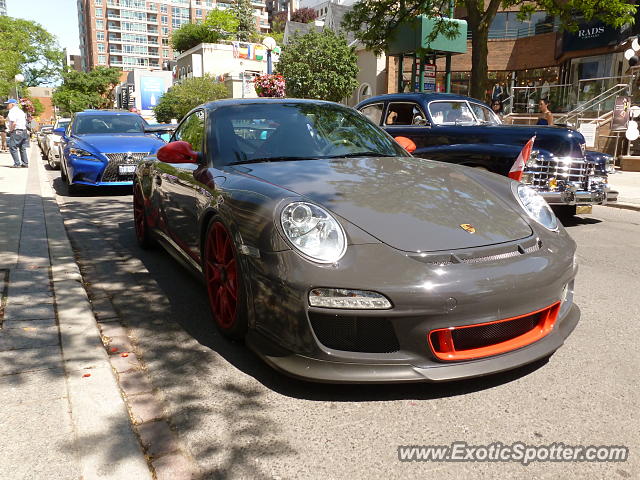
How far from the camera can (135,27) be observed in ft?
413

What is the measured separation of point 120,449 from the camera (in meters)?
2.21

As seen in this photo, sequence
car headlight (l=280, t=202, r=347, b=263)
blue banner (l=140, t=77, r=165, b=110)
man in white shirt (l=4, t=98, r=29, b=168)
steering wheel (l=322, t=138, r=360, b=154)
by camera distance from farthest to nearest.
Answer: blue banner (l=140, t=77, r=165, b=110), man in white shirt (l=4, t=98, r=29, b=168), steering wheel (l=322, t=138, r=360, b=154), car headlight (l=280, t=202, r=347, b=263)

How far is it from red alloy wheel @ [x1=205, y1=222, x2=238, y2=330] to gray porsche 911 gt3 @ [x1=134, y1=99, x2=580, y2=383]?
0.04 ft

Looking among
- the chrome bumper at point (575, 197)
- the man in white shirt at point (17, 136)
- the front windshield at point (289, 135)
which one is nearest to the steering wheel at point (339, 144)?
the front windshield at point (289, 135)

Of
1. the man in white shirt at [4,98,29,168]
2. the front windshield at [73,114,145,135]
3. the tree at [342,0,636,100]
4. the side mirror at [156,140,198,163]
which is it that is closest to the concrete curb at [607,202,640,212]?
the tree at [342,0,636,100]

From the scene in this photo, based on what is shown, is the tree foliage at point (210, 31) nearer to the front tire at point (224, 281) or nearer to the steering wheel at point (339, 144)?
the steering wheel at point (339, 144)

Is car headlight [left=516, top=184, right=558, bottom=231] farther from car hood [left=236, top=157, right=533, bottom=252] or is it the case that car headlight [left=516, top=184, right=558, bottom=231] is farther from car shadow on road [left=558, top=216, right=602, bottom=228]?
car shadow on road [left=558, top=216, right=602, bottom=228]

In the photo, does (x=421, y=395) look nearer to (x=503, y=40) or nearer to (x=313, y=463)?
(x=313, y=463)

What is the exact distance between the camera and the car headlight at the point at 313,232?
2607 millimetres

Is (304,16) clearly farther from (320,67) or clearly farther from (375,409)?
(375,409)

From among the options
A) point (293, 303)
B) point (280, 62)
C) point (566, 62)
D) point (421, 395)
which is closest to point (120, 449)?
point (293, 303)

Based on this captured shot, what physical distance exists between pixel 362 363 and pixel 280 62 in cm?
3925

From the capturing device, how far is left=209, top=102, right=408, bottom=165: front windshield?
3797 millimetres

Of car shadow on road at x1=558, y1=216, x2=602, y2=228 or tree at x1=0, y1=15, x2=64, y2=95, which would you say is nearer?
car shadow on road at x1=558, y1=216, x2=602, y2=228
